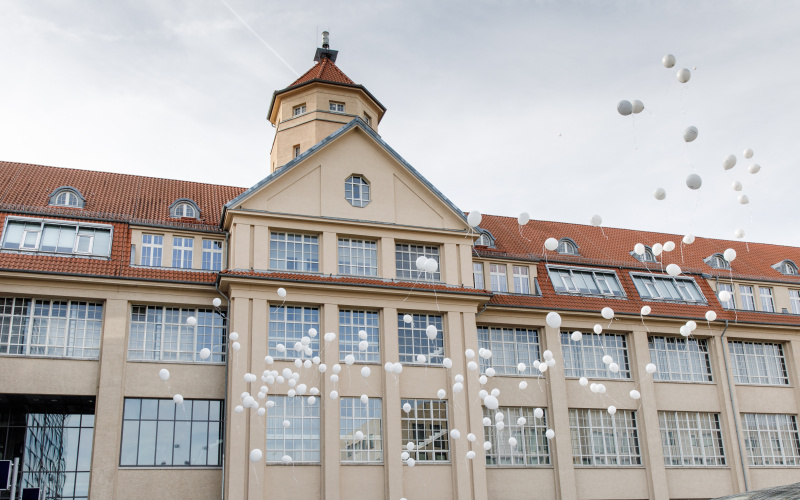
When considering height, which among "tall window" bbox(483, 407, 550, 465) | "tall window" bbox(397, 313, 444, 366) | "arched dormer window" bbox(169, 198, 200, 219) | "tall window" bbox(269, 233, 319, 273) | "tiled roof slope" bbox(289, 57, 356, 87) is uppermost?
"tiled roof slope" bbox(289, 57, 356, 87)

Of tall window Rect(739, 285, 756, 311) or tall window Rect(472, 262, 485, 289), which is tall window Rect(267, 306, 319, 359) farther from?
tall window Rect(739, 285, 756, 311)

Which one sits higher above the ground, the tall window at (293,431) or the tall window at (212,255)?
the tall window at (212,255)

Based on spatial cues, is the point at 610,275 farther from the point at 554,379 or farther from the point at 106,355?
the point at 106,355

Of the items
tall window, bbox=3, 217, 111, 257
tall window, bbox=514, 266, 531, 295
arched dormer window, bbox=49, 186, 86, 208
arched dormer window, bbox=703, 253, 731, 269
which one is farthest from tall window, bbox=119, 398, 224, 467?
arched dormer window, bbox=703, 253, 731, 269

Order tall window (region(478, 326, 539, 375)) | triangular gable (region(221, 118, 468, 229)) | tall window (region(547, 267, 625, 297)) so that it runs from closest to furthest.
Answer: triangular gable (region(221, 118, 468, 229)) < tall window (region(478, 326, 539, 375)) < tall window (region(547, 267, 625, 297))

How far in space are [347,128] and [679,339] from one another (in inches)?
648

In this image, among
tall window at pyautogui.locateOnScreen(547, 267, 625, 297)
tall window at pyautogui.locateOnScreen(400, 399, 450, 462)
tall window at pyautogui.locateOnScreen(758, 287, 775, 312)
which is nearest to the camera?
tall window at pyautogui.locateOnScreen(400, 399, 450, 462)

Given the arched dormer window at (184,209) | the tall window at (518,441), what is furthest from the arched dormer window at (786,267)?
the arched dormer window at (184,209)

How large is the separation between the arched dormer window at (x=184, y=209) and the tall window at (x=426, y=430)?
10305 mm

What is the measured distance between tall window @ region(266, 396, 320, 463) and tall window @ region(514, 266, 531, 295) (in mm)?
10515

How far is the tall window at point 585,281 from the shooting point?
3409 cm

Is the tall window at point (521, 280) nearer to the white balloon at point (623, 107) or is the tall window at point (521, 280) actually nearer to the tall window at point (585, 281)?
the tall window at point (585, 281)

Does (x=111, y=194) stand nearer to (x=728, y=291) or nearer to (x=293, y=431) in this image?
(x=293, y=431)

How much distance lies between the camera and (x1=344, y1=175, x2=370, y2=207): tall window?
30.1 m
